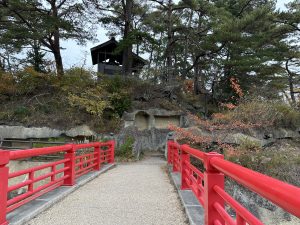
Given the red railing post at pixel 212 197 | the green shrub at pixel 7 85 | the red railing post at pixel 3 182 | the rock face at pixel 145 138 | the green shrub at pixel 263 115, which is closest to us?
the red railing post at pixel 212 197

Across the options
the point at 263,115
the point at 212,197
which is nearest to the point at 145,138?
the point at 263,115

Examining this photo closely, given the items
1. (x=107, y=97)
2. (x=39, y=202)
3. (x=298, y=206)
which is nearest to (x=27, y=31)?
(x=107, y=97)

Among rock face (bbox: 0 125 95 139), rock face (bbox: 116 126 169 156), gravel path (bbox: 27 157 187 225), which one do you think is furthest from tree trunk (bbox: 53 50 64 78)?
gravel path (bbox: 27 157 187 225)

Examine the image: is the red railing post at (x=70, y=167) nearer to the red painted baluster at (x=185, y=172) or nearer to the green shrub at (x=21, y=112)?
the red painted baluster at (x=185, y=172)

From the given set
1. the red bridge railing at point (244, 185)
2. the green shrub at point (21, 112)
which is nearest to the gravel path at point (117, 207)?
the red bridge railing at point (244, 185)

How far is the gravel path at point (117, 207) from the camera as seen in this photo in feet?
13.0

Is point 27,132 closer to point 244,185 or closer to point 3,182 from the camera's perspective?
point 3,182

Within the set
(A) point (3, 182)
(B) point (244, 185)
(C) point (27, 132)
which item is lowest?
(A) point (3, 182)

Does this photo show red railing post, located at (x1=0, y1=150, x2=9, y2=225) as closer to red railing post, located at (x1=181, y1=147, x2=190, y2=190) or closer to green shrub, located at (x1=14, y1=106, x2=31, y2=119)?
red railing post, located at (x1=181, y1=147, x2=190, y2=190)

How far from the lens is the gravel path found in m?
3.97

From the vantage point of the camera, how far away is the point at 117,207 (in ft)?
15.3

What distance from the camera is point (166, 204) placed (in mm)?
4980

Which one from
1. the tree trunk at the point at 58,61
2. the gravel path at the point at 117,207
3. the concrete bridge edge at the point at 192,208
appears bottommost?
the gravel path at the point at 117,207

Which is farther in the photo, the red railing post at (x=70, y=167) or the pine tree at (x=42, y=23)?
the pine tree at (x=42, y=23)
